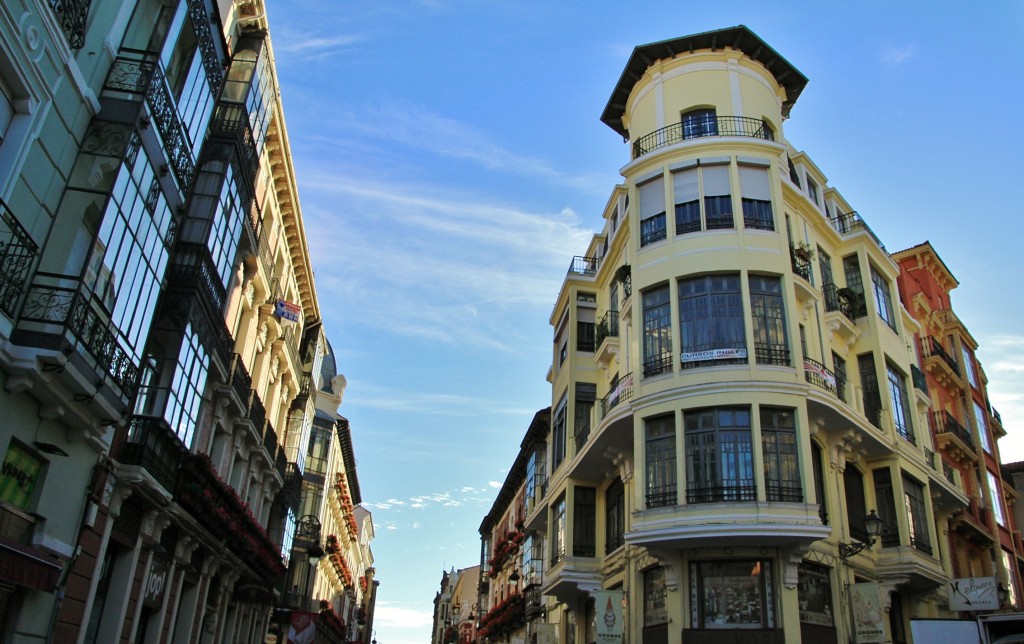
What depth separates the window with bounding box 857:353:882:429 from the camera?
24.3m

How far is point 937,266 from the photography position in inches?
1487

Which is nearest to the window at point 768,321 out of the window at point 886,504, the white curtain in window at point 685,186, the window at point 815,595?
the white curtain in window at point 685,186

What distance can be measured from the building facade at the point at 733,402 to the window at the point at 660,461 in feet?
0.17

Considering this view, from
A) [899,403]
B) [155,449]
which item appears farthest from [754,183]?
[155,449]

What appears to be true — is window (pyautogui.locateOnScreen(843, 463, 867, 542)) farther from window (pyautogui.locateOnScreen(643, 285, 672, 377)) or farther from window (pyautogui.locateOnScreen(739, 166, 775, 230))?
window (pyautogui.locateOnScreen(739, 166, 775, 230))

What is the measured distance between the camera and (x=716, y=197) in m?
23.3

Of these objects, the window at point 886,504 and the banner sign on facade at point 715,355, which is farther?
the window at point 886,504

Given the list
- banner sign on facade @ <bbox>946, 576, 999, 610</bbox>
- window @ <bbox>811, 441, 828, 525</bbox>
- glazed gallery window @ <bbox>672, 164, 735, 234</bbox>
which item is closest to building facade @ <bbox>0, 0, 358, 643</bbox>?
glazed gallery window @ <bbox>672, 164, 735, 234</bbox>

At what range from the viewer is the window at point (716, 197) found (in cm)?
2275

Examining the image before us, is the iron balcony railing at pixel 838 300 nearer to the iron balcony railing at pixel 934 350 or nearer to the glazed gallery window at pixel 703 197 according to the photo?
the glazed gallery window at pixel 703 197

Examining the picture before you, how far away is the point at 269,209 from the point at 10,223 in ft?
51.2

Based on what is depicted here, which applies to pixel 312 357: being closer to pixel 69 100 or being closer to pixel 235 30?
pixel 235 30

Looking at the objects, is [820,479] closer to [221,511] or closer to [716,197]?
[716,197]

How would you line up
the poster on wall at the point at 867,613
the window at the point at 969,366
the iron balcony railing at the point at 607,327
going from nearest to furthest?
the poster on wall at the point at 867,613
the iron balcony railing at the point at 607,327
the window at the point at 969,366
